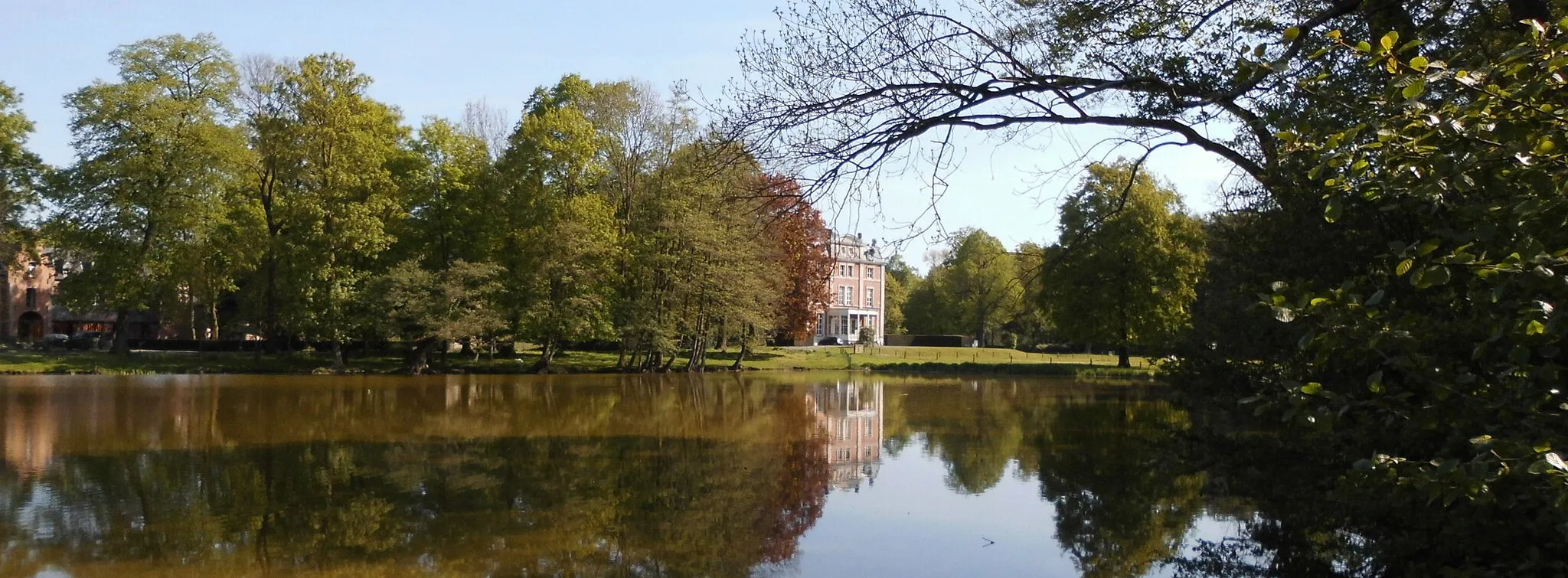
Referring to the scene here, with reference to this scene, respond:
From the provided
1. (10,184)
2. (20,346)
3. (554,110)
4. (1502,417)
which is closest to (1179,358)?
(1502,417)

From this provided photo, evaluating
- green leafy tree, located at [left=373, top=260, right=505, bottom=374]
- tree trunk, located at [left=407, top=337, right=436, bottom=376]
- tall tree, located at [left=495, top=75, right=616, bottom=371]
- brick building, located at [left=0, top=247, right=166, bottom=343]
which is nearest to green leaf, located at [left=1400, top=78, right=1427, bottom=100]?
green leafy tree, located at [left=373, top=260, right=505, bottom=374]

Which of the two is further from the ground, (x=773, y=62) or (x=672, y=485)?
(x=773, y=62)

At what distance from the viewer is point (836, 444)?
16875mm

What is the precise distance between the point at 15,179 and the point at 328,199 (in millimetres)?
11202

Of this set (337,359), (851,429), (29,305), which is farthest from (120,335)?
(851,429)

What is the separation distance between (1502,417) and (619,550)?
6.63 meters

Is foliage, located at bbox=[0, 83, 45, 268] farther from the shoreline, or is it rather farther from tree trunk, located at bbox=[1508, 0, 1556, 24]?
Result: tree trunk, located at bbox=[1508, 0, 1556, 24]

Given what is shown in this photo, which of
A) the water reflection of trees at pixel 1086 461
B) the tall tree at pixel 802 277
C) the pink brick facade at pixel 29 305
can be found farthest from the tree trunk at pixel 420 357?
the pink brick facade at pixel 29 305

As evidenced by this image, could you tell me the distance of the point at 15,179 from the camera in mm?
37125

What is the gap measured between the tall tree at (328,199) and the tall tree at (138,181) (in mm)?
2931

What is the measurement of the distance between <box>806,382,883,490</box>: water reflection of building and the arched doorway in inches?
1921

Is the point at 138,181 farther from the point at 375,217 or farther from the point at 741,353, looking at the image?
the point at 741,353

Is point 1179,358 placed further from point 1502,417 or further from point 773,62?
point 1502,417

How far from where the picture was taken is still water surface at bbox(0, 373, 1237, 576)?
338 inches
